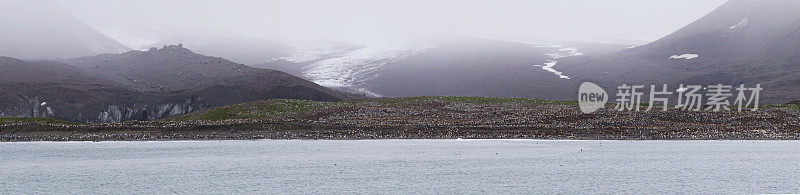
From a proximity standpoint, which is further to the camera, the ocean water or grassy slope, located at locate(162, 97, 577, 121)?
grassy slope, located at locate(162, 97, 577, 121)

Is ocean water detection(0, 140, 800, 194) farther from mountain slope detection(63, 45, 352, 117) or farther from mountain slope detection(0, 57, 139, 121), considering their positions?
mountain slope detection(63, 45, 352, 117)

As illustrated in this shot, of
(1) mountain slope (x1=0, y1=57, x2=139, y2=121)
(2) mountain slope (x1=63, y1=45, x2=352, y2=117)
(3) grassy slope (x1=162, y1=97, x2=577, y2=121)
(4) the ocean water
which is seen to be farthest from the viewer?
(2) mountain slope (x1=63, y1=45, x2=352, y2=117)

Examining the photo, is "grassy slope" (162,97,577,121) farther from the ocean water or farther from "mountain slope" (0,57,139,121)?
"mountain slope" (0,57,139,121)

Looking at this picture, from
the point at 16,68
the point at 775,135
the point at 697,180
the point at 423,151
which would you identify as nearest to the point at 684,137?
the point at 775,135

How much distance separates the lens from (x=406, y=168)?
40.6 meters

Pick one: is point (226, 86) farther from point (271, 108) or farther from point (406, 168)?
point (406, 168)

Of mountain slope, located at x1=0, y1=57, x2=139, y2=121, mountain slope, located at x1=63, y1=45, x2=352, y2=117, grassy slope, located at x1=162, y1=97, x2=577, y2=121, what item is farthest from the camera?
mountain slope, located at x1=63, y1=45, x2=352, y2=117

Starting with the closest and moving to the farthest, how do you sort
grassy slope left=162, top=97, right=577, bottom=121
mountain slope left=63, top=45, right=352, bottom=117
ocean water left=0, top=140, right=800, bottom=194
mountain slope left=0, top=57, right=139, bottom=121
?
ocean water left=0, top=140, right=800, bottom=194
grassy slope left=162, top=97, right=577, bottom=121
mountain slope left=0, top=57, right=139, bottom=121
mountain slope left=63, top=45, right=352, bottom=117

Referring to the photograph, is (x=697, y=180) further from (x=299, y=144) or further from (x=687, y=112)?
(x=687, y=112)

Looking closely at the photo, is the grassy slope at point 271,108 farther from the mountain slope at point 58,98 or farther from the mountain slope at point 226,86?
the mountain slope at point 58,98

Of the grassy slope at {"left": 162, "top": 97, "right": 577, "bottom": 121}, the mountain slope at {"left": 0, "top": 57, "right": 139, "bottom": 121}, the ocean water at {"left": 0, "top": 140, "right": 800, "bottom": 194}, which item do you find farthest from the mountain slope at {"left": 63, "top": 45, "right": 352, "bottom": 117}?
the ocean water at {"left": 0, "top": 140, "right": 800, "bottom": 194}

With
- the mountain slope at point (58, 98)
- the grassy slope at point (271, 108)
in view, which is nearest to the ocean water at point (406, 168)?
the grassy slope at point (271, 108)

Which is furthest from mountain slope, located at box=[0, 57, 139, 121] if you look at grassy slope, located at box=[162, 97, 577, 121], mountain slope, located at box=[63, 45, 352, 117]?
grassy slope, located at box=[162, 97, 577, 121]

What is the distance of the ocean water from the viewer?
31.8 m
